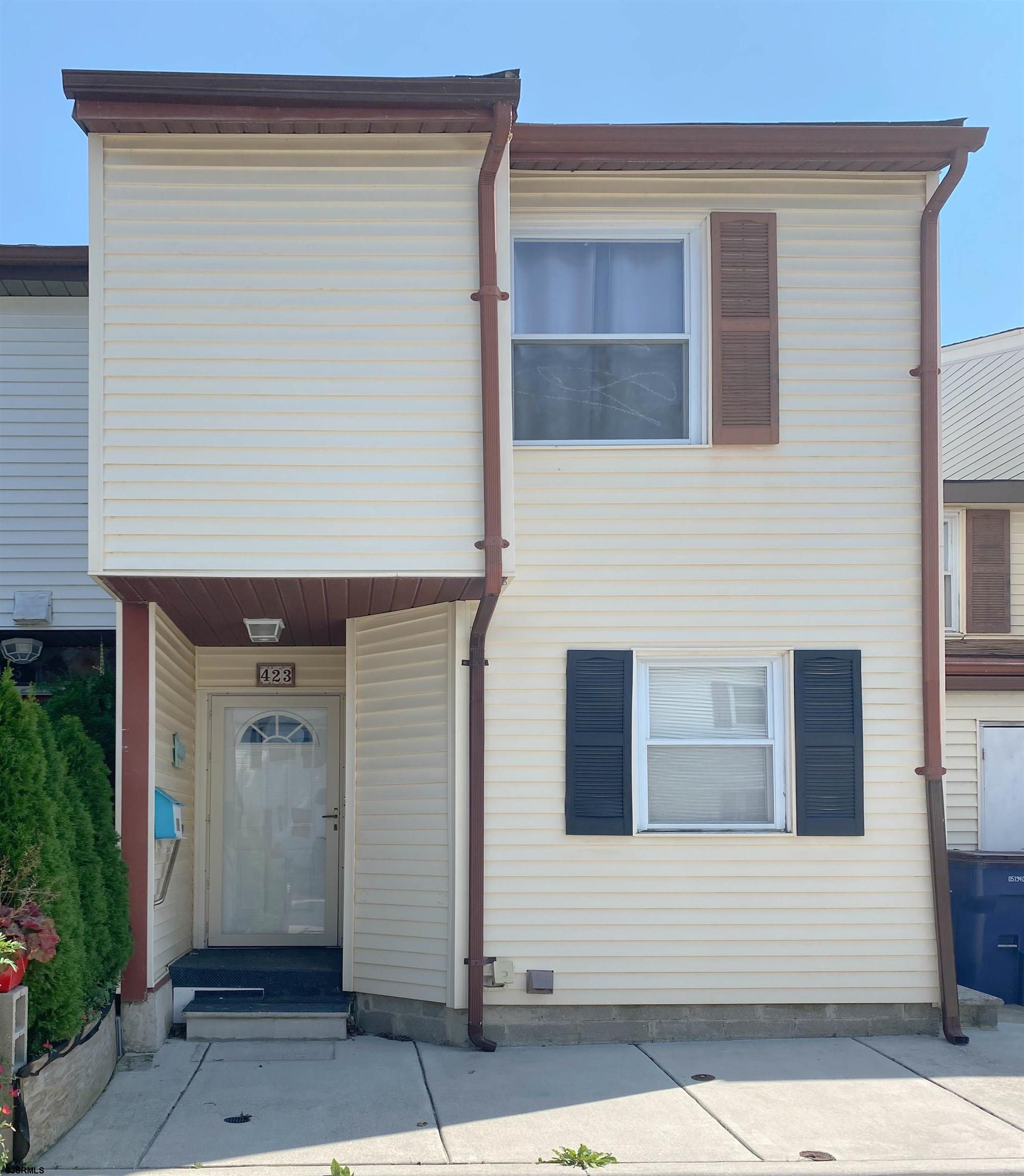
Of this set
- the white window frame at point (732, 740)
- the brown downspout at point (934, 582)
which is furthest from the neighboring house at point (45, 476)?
the brown downspout at point (934, 582)

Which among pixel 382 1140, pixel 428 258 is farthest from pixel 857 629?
pixel 382 1140

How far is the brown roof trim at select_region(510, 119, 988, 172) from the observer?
7.38 m

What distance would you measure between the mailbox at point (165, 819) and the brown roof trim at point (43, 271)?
→ 4150mm

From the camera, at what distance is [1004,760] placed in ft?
40.1

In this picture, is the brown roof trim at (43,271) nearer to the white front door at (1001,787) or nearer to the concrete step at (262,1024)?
the concrete step at (262,1024)

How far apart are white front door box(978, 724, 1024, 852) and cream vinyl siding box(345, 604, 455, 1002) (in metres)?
6.98

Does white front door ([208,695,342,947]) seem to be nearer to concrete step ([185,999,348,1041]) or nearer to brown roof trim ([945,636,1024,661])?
concrete step ([185,999,348,1041])

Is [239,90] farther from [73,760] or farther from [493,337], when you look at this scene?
[73,760]

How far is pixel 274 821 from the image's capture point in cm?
932

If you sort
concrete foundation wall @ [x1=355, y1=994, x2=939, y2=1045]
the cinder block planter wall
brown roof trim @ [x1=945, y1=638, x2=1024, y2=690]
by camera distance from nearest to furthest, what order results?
1. the cinder block planter wall
2. concrete foundation wall @ [x1=355, y1=994, x2=939, y2=1045]
3. brown roof trim @ [x1=945, y1=638, x2=1024, y2=690]

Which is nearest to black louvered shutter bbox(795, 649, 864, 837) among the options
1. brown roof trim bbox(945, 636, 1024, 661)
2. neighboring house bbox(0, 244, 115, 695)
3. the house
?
the house

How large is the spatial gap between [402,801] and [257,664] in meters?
2.15

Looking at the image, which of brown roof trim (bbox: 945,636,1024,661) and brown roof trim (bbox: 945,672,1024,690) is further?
brown roof trim (bbox: 945,636,1024,661)

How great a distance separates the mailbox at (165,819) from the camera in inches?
293
